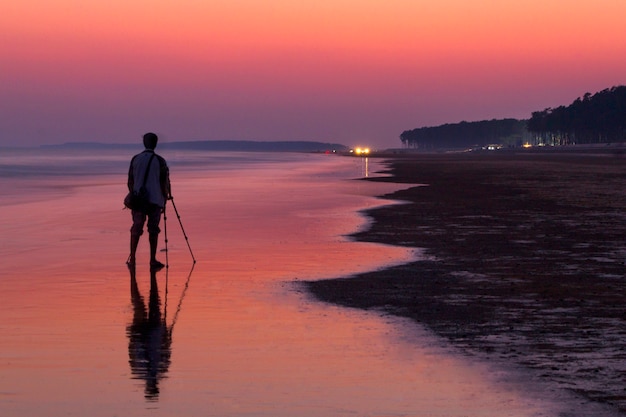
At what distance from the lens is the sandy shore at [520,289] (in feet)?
29.6

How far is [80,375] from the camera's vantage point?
8.33 metres

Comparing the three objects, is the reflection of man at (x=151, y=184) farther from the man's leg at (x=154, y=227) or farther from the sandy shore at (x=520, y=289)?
the sandy shore at (x=520, y=289)

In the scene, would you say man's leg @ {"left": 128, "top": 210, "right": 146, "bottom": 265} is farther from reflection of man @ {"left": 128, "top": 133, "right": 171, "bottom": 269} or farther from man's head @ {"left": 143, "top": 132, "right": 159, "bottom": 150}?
man's head @ {"left": 143, "top": 132, "right": 159, "bottom": 150}

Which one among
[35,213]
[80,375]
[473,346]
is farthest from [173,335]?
[35,213]

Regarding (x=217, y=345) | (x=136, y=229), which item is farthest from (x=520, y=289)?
(x=136, y=229)

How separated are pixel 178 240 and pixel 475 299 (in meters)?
9.14

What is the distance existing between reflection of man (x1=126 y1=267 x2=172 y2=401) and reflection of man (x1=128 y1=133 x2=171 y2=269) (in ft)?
9.67

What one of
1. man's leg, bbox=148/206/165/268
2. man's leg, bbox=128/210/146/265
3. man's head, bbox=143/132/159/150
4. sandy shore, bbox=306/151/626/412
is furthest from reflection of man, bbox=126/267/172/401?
man's head, bbox=143/132/159/150

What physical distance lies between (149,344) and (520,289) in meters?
5.50

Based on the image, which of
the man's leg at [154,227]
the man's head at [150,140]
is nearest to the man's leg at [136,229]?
the man's leg at [154,227]

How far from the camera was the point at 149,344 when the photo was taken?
9711 millimetres

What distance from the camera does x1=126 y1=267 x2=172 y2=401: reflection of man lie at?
833cm

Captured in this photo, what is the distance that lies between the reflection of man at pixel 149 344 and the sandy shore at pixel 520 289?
7.30ft

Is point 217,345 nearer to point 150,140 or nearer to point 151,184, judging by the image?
point 151,184
